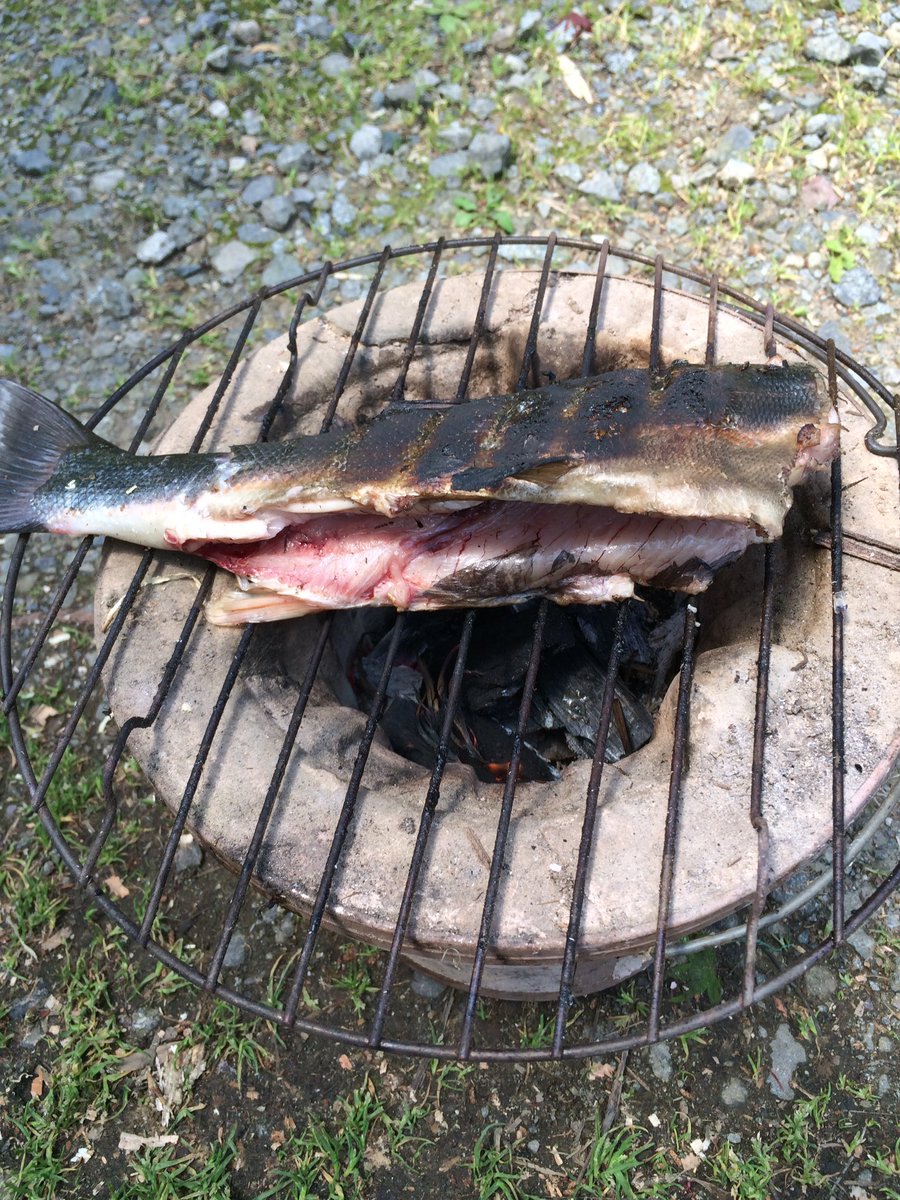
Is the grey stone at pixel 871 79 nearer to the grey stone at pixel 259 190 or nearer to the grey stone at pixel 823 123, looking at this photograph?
the grey stone at pixel 823 123

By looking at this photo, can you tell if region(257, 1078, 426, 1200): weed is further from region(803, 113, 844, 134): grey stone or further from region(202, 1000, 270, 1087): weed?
region(803, 113, 844, 134): grey stone

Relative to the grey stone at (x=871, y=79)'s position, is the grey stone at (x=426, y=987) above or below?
below

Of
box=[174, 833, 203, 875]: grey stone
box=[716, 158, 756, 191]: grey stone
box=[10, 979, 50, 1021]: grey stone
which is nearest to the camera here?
box=[10, 979, 50, 1021]: grey stone

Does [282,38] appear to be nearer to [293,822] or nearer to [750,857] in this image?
[293,822]

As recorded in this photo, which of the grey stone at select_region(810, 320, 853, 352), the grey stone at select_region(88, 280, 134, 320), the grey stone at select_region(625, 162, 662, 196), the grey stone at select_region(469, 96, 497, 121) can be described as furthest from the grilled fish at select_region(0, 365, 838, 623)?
the grey stone at select_region(469, 96, 497, 121)

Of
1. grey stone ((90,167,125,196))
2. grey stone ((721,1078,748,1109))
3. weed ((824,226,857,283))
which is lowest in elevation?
grey stone ((721,1078,748,1109))

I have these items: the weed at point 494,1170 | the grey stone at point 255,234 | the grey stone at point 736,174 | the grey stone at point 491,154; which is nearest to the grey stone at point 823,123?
the grey stone at point 736,174
